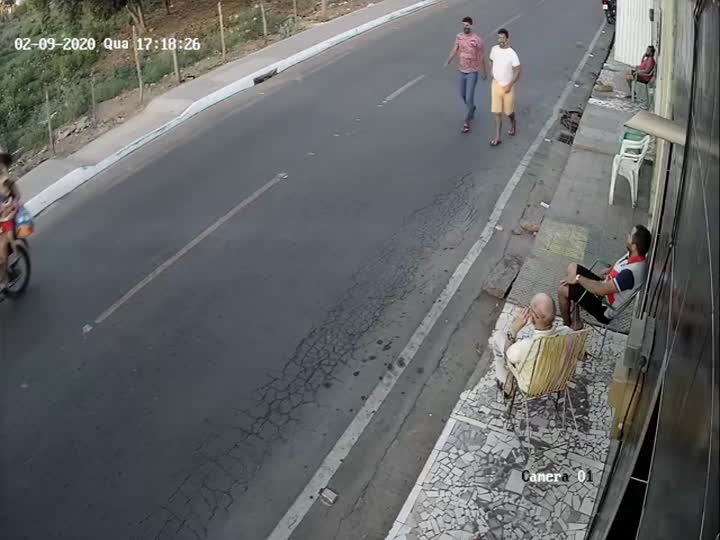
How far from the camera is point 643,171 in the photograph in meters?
10.1

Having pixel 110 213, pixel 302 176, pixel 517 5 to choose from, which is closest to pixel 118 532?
pixel 110 213

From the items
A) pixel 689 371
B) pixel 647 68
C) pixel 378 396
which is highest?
pixel 689 371

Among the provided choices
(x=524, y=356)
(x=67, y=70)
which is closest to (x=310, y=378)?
(x=524, y=356)

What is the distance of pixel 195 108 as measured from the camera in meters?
13.4

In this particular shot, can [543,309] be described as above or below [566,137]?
above

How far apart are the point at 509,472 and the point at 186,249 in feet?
15.2

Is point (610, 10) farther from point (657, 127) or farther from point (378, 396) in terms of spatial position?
point (378, 396)

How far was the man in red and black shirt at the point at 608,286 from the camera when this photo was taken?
6441 millimetres

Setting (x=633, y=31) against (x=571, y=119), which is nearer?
(x=571, y=119)

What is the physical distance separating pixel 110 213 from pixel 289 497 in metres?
5.51

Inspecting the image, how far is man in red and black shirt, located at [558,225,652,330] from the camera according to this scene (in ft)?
21.1

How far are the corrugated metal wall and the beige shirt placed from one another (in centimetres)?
953

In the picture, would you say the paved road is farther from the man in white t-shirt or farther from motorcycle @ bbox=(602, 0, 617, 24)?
motorcycle @ bbox=(602, 0, 617, 24)

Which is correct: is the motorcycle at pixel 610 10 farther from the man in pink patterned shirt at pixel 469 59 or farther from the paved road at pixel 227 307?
the man in pink patterned shirt at pixel 469 59
